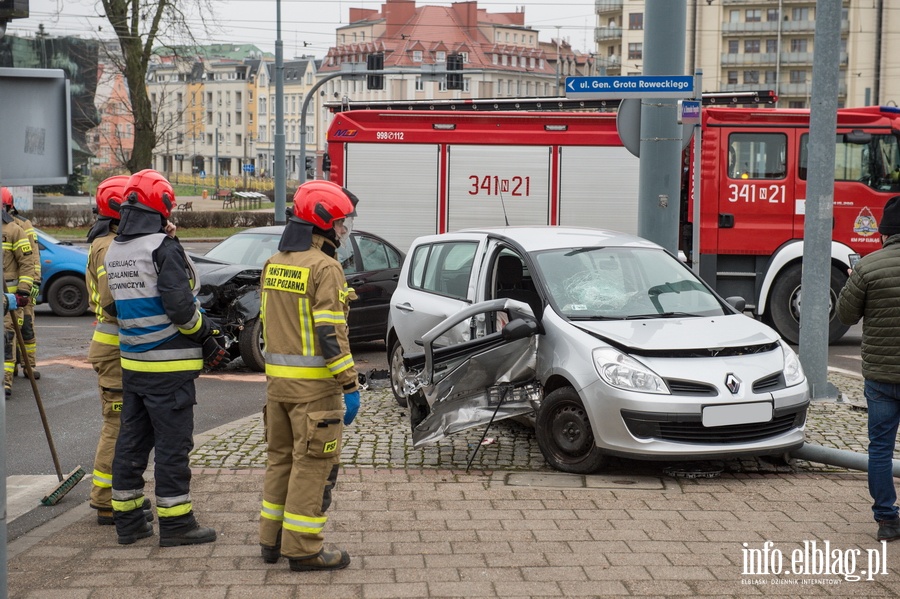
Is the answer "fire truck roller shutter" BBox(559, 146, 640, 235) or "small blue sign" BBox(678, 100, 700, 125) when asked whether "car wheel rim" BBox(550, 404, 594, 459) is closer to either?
"small blue sign" BBox(678, 100, 700, 125)

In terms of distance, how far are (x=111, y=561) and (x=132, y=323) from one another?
1169mm

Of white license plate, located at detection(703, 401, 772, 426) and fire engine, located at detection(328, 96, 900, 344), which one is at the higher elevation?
fire engine, located at detection(328, 96, 900, 344)

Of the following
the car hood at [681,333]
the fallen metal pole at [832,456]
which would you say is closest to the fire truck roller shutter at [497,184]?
the car hood at [681,333]

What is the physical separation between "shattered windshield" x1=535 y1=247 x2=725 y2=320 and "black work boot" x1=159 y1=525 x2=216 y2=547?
2.92 m

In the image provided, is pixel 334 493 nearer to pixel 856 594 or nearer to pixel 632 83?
pixel 856 594

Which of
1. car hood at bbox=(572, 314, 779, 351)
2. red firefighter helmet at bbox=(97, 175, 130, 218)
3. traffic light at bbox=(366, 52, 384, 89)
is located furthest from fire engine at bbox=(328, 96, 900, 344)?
traffic light at bbox=(366, 52, 384, 89)

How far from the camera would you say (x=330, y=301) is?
5.07 m

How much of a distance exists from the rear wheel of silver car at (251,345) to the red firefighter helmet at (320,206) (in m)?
6.59

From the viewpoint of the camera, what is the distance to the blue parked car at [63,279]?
56.0ft

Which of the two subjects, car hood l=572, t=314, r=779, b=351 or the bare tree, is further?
the bare tree

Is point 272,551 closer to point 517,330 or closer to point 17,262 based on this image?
point 517,330

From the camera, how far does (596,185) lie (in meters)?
16.8

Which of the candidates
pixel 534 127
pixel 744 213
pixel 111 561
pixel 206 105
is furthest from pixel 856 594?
pixel 206 105

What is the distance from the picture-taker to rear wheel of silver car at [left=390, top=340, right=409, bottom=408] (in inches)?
372
